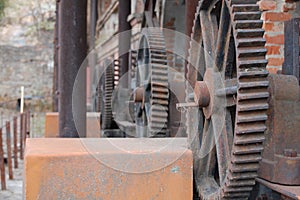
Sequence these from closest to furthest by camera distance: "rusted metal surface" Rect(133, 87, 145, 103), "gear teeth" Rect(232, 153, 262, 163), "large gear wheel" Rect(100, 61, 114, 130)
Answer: "gear teeth" Rect(232, 153, 262, 163) → "rusted metal surface" Rect(133, 87, 145, 103) → "large gear wheel" Rect(100, 61, 114, 130)

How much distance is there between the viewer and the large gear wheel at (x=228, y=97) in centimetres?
174

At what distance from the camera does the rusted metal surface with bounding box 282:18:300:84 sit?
2348 mm

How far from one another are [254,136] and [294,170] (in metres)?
0.26

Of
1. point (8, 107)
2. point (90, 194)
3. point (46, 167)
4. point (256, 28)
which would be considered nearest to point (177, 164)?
point (90, 194)

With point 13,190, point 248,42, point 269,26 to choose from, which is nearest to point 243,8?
point 248,42

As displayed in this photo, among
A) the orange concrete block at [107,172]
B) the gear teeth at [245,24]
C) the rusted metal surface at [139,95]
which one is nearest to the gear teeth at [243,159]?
the orange concrete block at [107,172]

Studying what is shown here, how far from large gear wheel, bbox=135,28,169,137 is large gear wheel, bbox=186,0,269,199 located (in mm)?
1140

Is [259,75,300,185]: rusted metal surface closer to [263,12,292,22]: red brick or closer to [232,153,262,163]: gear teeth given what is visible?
[232,153,262,163]: gear teeth

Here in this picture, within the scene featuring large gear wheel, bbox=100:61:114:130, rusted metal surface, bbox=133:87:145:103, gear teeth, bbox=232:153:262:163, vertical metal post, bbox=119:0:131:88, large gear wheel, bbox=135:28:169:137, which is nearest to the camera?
gear teeth, bbox=232:153:262:163

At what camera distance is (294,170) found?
1.82 metres

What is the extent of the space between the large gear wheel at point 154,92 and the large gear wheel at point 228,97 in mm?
1140

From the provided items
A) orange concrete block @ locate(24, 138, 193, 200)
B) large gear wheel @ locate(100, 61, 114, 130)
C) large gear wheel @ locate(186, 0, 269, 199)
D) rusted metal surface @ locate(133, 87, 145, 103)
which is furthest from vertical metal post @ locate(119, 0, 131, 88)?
orange concrete block @ locate(24, 138, 193, 200)

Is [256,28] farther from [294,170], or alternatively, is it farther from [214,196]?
[214,196]

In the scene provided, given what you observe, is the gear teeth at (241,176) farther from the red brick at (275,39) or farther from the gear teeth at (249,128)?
the red brick at (275,39)
